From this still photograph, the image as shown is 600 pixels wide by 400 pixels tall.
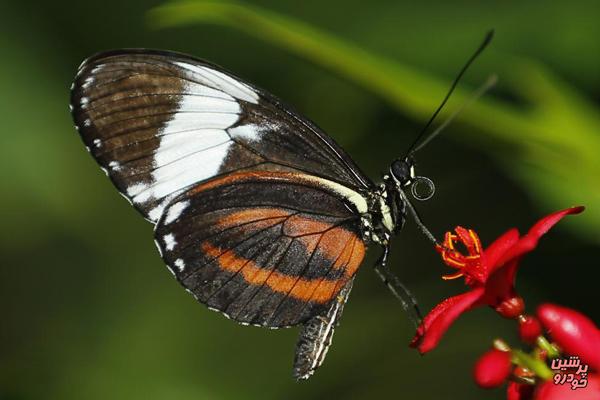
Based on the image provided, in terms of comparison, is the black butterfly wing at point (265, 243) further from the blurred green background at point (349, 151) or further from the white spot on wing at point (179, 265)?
the blurred green background at point (349, 151)

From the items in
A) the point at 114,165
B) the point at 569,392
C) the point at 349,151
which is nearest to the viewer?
the point at 569,392

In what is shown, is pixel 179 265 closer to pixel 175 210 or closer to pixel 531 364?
pixel 175 210

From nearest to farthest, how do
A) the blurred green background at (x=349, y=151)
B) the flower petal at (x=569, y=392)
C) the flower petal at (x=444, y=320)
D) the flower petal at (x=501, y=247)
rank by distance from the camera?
the flower petal at (x=569, y=392) < the flower petal at (x=444, y=320) < the flower petal at (x=501, y=247) < the blurred green background at (x=349, y=151)

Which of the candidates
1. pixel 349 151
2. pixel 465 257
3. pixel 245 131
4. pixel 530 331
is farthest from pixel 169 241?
pixel 349 151

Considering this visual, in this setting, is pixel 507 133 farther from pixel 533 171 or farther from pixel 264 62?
pixel 264 62

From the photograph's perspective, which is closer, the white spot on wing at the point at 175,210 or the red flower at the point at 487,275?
the red flower at the point at 487,275

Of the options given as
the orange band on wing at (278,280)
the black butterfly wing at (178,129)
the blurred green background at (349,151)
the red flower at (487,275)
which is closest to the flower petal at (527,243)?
the red flower at (487,275)
